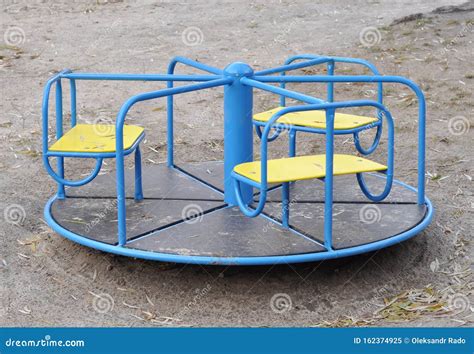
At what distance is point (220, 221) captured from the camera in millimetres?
5090

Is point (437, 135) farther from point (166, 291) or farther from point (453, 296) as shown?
point (166, 291)

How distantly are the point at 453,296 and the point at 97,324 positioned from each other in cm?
179

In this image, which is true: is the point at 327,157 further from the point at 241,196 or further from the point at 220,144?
the point at 220,144

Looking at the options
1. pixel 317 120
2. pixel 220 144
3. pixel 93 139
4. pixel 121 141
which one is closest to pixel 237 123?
pixel 317 120

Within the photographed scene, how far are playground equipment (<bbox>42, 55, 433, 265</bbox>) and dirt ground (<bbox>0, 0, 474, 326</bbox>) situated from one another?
229mm

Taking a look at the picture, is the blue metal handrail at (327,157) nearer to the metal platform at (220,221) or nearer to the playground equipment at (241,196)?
the playground equipment at (241,196)

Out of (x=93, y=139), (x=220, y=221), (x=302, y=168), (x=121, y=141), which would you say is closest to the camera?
(x=121, y=141)

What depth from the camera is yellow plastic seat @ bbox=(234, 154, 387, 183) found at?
457 cm

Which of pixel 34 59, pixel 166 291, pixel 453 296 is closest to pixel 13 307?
pixel 166 291

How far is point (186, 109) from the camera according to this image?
26.7 feet

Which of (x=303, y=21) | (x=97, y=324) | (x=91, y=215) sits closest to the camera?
(x=97, y=324)

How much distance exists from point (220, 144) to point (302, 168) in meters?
2.59

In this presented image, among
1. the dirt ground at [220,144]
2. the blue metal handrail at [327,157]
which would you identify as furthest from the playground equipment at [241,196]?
the dirt ground at [220,144]

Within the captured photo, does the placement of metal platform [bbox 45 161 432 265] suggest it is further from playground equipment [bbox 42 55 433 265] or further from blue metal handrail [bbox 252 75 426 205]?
blue metal handrail [bbox 252 75 426 205]
